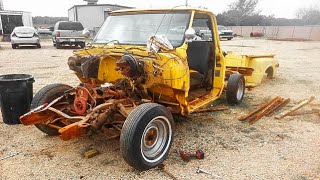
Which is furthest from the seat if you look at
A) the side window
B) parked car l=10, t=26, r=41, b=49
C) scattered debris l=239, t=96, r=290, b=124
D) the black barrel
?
parked car l=10, t=26, r=41, b=49

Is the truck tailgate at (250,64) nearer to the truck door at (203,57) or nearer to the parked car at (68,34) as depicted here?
the truck door at (203,57)

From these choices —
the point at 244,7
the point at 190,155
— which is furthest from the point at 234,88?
the point at 244,7

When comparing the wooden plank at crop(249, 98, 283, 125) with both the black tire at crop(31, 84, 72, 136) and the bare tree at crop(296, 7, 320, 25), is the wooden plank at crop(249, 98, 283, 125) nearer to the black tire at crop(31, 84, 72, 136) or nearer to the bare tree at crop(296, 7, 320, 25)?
the black tire at crop(31, 84, 72, 136)

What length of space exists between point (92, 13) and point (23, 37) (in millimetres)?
11785

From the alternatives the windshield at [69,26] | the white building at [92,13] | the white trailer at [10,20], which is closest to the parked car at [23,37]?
the windshield at [69,26]

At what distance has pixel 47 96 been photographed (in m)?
4.58

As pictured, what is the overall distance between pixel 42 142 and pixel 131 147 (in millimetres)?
1851

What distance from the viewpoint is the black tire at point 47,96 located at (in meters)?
4.53

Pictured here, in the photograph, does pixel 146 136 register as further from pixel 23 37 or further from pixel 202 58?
pixel 23 37

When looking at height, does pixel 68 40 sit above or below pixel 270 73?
above

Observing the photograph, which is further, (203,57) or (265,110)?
(265,110)

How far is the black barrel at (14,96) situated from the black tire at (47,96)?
78 centimetres

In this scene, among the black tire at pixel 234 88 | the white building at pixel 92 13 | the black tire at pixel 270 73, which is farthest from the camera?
the white building at pixel 92 13

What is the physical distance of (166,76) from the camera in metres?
4.19
